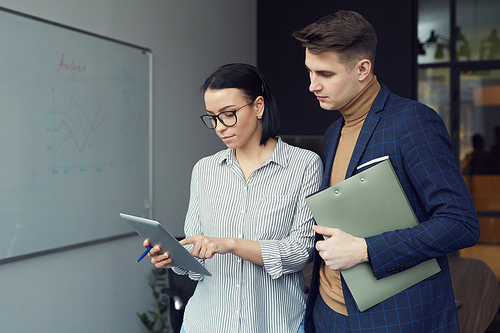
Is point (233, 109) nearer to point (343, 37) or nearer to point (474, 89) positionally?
point (343, 37)

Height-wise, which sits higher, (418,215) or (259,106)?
(259,106)

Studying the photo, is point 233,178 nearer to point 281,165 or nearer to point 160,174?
point 281,165

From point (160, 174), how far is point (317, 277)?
7.04 ft

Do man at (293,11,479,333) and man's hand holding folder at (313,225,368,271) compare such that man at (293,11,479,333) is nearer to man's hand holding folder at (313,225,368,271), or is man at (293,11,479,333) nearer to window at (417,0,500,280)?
man's hand holding folder at (313,225,368,271)

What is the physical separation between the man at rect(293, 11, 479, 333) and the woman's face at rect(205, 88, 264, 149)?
26cm

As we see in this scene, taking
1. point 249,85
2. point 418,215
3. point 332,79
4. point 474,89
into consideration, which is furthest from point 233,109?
point 474,89

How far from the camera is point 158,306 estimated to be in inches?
123

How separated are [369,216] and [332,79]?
1.20ft

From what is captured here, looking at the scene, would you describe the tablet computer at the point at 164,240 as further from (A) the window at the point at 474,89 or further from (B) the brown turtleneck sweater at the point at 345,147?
(A) the window at the point at 474,89

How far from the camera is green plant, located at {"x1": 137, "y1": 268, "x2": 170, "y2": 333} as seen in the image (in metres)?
3.10

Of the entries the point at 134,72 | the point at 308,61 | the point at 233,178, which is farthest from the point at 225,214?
the point at 134,72

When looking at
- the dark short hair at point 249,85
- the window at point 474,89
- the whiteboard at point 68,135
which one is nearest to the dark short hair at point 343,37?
the dark short hair at point 249,85

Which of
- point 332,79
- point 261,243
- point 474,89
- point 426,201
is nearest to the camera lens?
point 426,201

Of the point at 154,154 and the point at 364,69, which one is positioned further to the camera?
the point at 154,154
